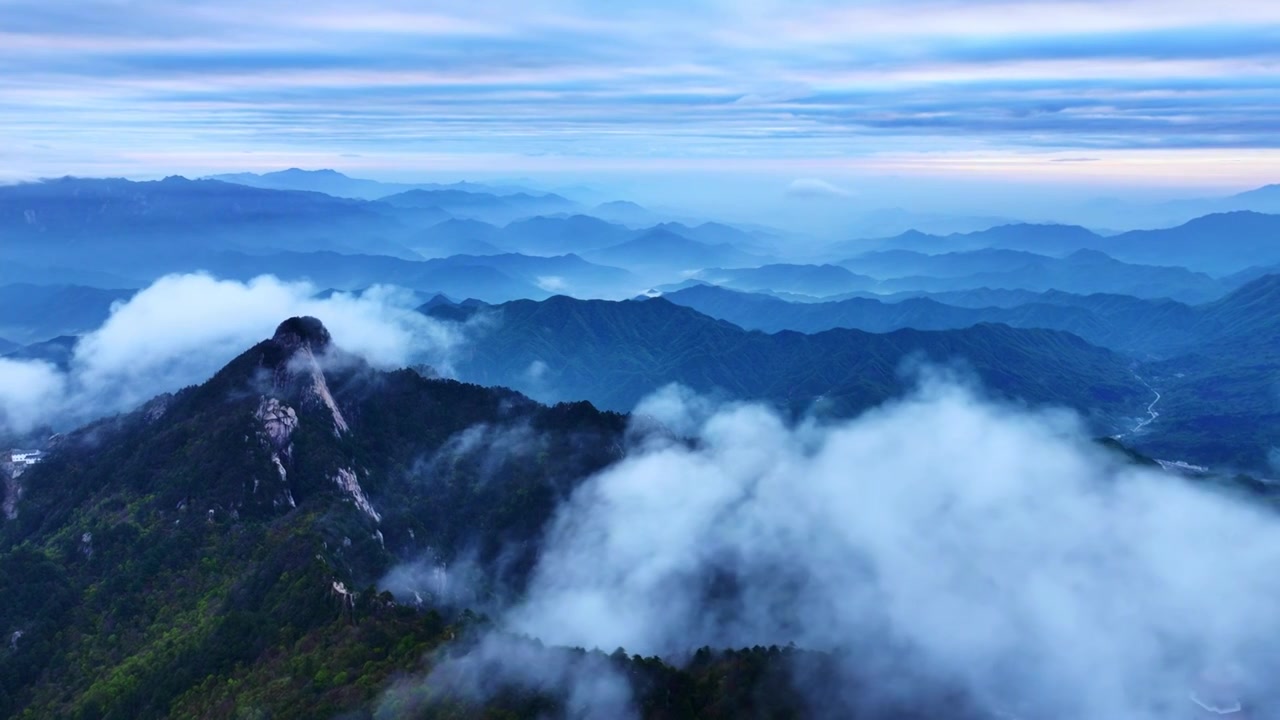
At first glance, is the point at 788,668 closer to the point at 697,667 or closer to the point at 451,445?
the point at 697,667

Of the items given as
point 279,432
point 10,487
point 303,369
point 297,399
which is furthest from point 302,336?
point 10,487

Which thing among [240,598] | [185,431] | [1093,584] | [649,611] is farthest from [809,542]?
[185,431]

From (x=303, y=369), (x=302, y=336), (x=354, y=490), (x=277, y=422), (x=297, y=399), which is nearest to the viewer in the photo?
(x=277, y=422)

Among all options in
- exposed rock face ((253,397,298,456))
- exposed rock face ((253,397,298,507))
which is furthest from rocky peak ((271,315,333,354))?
exposed rock face ((253,397,298,507))

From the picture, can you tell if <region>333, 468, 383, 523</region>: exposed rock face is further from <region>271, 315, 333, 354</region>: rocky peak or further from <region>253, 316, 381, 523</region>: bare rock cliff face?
<region>271, 315, 333, 354</region>: rocky peak

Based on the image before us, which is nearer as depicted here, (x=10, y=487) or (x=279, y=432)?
(x=279, y=432)

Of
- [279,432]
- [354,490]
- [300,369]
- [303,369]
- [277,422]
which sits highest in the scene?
[300,369]

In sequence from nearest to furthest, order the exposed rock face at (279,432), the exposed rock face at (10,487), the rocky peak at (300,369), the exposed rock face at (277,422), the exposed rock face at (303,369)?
the exposed rock face at (279,432)
the exposed rock face at (277,422)
the exposed rock face at (10,487)
the rocky peak at (300,369)
the exposed rock face at (303,369)

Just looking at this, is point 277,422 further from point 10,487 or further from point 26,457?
point 26,457

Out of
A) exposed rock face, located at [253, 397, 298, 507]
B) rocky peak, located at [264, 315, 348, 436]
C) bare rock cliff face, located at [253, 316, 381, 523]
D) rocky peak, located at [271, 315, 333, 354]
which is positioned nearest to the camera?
exposed rock face, located at [253, 397, 298, 507]

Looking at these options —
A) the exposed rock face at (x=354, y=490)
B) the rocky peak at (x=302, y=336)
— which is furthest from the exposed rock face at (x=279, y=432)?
the rocky peak at (x=302, y=336)

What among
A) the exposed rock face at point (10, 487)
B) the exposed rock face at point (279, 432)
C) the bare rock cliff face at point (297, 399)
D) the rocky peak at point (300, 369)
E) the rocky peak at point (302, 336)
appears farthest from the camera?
the rocky peak at point (302, 336)

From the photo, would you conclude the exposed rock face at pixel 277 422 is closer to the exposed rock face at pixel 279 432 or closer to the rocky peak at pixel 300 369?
the exposed rock face at pixel 279 432
